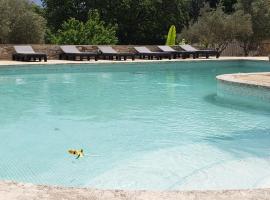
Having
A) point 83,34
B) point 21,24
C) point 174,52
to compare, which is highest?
point 21,24

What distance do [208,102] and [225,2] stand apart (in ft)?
89.0

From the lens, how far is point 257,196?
3.33 metres

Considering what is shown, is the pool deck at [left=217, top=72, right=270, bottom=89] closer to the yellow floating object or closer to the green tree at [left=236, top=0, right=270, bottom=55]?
the yellow floating object

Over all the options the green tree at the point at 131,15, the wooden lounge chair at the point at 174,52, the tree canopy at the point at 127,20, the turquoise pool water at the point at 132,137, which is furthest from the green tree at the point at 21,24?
the green tree at the point at 131,15

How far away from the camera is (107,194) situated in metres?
3.38

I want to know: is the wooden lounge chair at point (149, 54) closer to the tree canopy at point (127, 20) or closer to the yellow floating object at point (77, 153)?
the tree canopy at point (127, 20)

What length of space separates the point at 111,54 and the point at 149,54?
217cm

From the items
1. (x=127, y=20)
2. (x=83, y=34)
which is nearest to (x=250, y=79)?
(x=83, y=34)

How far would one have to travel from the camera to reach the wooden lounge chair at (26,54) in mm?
18938

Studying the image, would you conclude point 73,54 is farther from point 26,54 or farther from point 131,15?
point 131,15

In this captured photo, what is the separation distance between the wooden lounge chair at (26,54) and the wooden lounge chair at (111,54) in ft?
10.2

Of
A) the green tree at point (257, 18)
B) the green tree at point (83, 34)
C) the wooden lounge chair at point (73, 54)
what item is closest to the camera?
the wooden lounge chair at point (73, 54)

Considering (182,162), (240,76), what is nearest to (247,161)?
(182,162)

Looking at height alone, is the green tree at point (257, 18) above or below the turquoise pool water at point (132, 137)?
above
